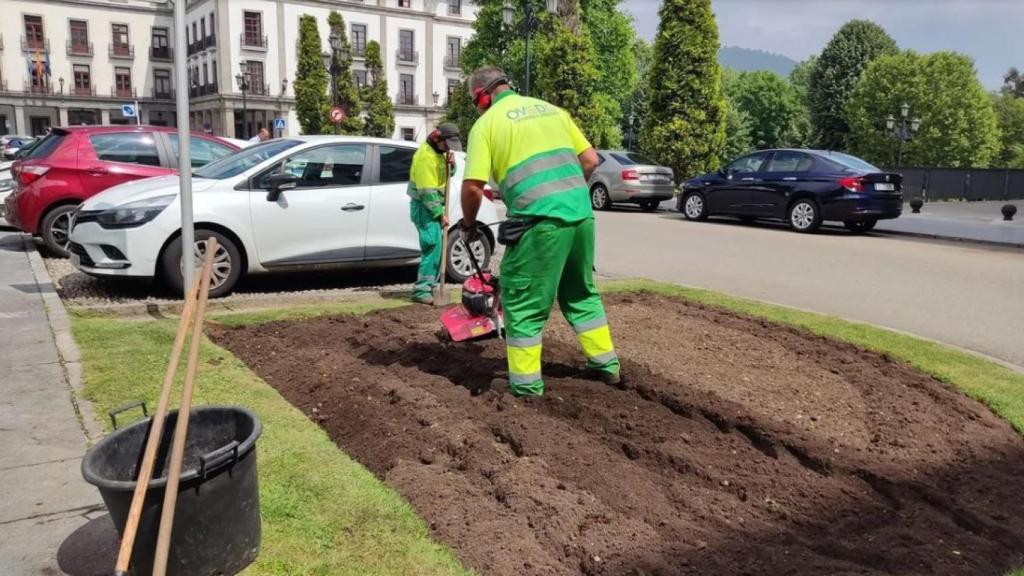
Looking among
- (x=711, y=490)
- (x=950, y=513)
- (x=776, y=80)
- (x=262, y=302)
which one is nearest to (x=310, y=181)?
(x=262, y=302)

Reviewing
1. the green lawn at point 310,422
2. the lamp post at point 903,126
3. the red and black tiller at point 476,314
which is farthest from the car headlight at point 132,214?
the lamp post at point 903,126

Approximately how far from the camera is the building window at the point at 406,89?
67.2 meters

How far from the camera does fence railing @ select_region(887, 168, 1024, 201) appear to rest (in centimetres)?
3070

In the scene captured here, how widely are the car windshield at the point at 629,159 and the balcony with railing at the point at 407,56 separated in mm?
49046

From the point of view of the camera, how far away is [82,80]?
2518 inches

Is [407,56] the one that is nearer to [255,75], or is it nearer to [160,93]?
[255,75]

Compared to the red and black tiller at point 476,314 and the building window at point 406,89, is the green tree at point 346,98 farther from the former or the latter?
the red and black tiller at point 476,314

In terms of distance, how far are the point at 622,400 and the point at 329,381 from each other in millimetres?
1827

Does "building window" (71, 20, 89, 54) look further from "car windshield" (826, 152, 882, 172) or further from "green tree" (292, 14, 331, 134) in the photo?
"car windshield" (826, 152, 882, 172)

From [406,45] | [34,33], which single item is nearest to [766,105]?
[406,45]

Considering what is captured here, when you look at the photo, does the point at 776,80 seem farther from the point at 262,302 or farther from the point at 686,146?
the point at 262,302

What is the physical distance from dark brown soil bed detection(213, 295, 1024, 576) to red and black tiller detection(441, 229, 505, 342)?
234 mm

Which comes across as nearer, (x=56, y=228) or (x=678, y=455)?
(x=678, y=455)

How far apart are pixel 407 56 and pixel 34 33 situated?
1105 inches
